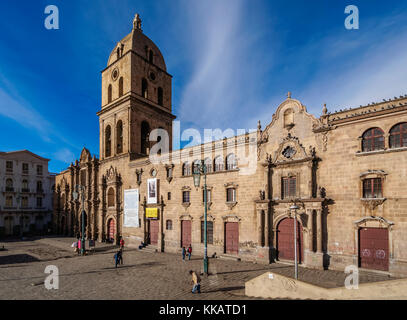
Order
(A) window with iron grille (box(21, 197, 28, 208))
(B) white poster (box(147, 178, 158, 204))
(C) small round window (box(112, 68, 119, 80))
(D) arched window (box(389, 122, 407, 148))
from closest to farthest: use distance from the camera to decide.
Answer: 1. (D) arched window (box(389, 122, 407, 148))
2. (B) white poster (box(147, 178, 158, 204))
3. (C) small round window (box(112, 68, 119, 80))
4. (A) window with iron grille (box(21, 197, 28, 208))

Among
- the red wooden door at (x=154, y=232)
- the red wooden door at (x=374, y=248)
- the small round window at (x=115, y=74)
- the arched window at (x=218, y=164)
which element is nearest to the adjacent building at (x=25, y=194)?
the small round window at (x=115, y=74)

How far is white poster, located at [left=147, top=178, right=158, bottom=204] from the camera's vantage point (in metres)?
31.2

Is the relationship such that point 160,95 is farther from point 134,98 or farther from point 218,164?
point 218,164

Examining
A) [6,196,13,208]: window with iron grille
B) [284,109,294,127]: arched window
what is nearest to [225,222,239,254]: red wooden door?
[284,109,294,127]: arched window

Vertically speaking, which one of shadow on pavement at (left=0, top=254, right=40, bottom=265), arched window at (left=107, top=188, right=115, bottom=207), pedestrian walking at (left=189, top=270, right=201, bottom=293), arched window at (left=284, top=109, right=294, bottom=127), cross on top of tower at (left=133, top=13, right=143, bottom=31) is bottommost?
shadow on pavement at (left=0, top=254, right=40, bottom=265)

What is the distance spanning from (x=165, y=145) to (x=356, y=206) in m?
31.7

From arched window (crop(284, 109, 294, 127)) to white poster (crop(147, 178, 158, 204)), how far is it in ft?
58.0

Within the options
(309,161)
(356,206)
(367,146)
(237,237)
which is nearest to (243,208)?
(237,237)

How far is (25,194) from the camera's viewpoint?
52.9 metres

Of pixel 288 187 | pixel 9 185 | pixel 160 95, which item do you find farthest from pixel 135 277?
pixel 9 185

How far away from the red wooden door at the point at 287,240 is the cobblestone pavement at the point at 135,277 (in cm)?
136

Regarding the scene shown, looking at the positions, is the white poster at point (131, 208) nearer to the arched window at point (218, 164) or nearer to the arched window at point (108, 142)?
the arched window at point (108, 142)

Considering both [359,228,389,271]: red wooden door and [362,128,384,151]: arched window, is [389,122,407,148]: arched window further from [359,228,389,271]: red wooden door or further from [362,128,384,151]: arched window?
[359,228,389,271]: red wooden door

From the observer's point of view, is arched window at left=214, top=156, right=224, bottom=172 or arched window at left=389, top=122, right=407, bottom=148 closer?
arched window at left=389, top=122, right=407, bottom=148
